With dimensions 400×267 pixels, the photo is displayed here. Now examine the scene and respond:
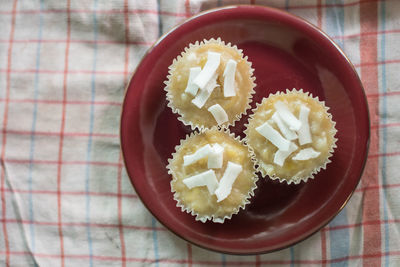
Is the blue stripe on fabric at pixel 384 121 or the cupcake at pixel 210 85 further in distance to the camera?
the blue stripe on fabric at pixel 384 121

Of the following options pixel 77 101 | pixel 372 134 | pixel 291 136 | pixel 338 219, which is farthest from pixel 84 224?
pixel 372 134

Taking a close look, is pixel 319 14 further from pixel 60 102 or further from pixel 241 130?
pixel 60 102

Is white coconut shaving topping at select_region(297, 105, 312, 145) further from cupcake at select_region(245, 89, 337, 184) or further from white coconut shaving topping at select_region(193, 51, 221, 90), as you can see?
white coconut shaving topping at select_region(193, 51, 221, 90)

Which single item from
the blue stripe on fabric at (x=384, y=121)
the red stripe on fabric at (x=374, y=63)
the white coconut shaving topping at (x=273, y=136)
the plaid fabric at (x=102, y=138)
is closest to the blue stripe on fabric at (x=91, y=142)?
the plaid fabric at (x=102, y=138)

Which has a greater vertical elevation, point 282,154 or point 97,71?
point 97,71

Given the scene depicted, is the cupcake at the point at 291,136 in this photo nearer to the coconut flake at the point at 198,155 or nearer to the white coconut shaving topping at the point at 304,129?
the white coconut shaving topping at the point at 304,129

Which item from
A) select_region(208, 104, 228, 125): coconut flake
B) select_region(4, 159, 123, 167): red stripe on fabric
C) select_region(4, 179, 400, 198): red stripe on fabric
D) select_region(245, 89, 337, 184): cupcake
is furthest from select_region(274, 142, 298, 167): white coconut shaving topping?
select_region(4, 159, 123, 167): red stripe on fabric

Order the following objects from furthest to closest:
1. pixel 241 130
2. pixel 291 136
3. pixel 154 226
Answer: pixel 154 226
pixel 241 130
pixel 291 136

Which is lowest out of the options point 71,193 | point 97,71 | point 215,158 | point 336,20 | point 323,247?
point 323,247
